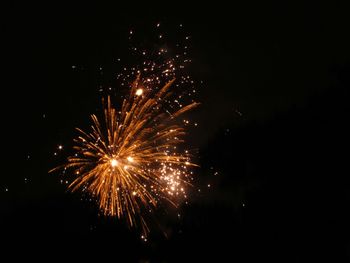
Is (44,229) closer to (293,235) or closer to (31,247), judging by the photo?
(31,247)

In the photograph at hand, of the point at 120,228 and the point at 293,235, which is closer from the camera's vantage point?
the point at 293,235

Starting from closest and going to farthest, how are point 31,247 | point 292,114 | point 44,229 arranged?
point 292,114, point 31,247, point 44,229

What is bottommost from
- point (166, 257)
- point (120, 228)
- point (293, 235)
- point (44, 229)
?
point (293, 235)

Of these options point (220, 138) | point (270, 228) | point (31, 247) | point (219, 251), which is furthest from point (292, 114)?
point (31, 247)

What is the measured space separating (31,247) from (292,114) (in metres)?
7.24

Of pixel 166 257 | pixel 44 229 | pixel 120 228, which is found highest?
pixel 44 229

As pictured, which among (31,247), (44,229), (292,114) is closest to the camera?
(292,114)

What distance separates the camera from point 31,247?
12.9 m

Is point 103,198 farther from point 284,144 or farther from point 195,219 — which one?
point 284,144

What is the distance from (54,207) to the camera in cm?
1473

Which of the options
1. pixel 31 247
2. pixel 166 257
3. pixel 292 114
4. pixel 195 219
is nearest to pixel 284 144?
pixel 292 114

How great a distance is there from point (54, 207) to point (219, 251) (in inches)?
214

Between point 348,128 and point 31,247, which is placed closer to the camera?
point 348,128

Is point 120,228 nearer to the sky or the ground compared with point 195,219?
nearer to the sky
